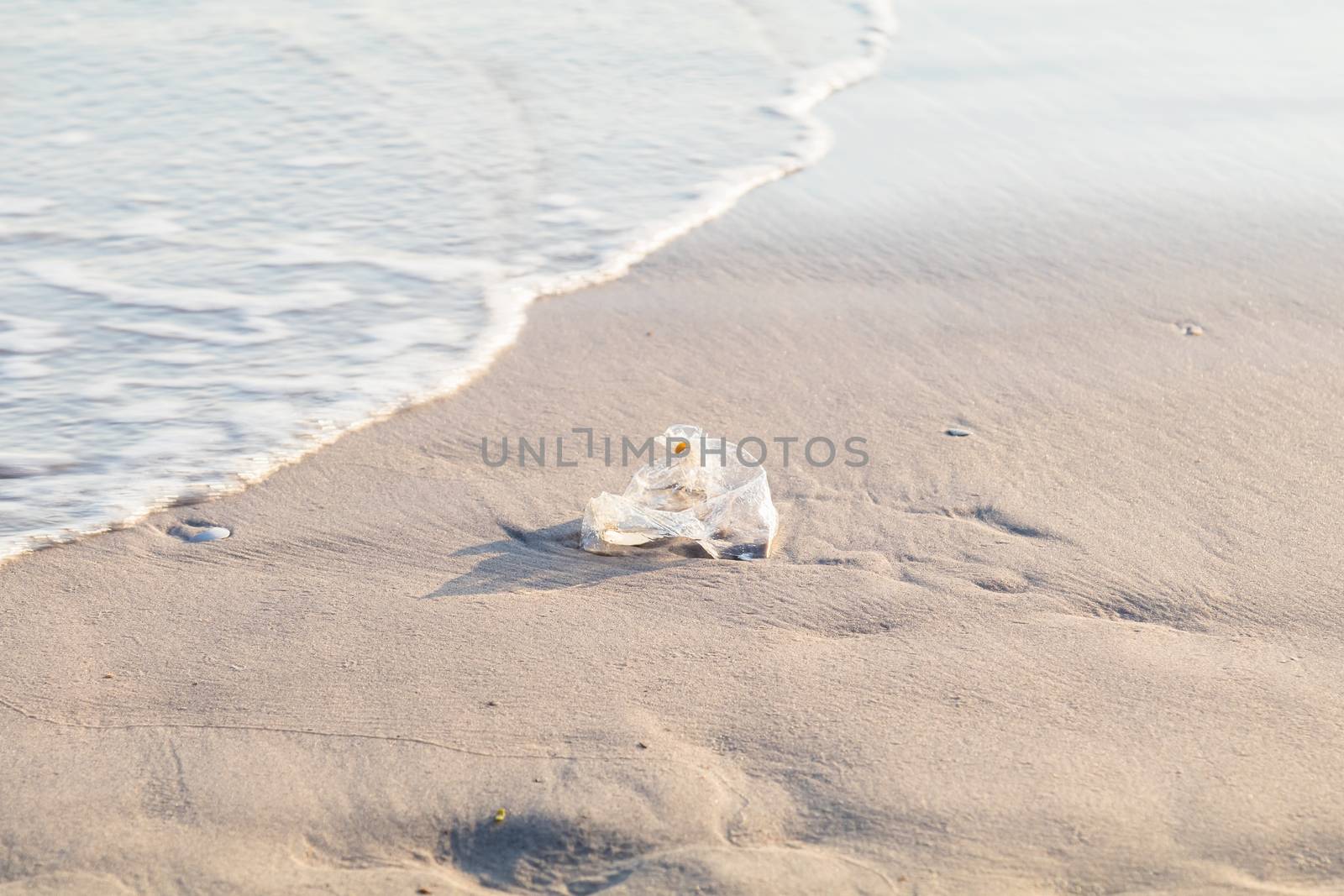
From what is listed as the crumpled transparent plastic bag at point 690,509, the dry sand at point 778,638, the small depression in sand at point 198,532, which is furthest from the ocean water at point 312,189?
the crumpled transparent plastic bag at point 690,509

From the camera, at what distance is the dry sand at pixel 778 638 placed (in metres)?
1.80

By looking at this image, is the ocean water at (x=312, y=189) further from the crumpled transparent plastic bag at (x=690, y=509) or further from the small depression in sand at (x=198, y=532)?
the crumpled transparent plastic bag at (x=690, y=509)

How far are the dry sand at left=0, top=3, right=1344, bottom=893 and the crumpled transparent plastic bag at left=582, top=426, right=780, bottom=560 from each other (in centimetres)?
7

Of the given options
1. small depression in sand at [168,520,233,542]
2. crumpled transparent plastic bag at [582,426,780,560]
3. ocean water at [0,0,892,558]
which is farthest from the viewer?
ocean water at [0,0,892,558]

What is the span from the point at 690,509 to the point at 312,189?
3323 mm

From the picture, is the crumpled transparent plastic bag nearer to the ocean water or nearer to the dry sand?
the dry sand

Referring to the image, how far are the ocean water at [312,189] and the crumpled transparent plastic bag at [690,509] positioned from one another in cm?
100

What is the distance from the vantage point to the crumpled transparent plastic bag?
8.70 ft

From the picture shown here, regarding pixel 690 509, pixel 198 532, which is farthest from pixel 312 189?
pixel 690 509

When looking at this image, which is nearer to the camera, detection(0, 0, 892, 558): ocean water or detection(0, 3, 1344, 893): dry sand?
detection(0, 3, 1344, 893): dry sand

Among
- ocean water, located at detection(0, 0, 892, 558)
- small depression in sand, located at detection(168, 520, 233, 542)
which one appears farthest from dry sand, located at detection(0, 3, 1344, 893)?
ocean water, located at detection(0, 0, 892, 558)

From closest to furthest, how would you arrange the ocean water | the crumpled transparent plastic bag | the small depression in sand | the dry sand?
the dry sand → the crumpled transparent plastic bag → the small depression in sand → the ocean water

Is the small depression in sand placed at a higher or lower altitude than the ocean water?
lower

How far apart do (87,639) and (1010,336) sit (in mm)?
2741
